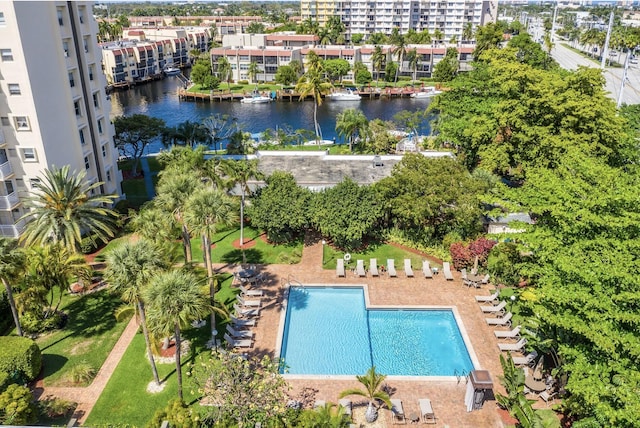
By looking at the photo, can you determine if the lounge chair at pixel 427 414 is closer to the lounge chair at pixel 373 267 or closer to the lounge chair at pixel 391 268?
the lounge chair at pixel 391 268

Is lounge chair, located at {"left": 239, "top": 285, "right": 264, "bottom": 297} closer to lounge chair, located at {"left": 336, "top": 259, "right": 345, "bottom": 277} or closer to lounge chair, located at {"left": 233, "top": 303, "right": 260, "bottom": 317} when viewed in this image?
lounge chair, located at {"left": 233, "top": 303, "right": 260, "bottom": 317}

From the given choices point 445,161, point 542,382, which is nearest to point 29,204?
point 445,161

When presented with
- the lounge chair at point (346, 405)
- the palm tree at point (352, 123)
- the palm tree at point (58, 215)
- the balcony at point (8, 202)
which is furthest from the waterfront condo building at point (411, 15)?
the lounge chair at point (346, 405)

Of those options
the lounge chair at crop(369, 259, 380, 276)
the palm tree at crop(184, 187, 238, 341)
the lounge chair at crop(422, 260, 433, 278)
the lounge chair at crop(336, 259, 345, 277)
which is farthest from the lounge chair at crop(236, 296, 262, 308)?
the lounge chair at crop(422, 260, 433, 278)

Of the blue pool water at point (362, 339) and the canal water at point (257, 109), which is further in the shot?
the canal water at point (257, 109)

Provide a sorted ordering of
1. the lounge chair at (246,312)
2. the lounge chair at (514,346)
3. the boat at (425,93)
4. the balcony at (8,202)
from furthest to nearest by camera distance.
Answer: the boat at (425,93)
the balcony at (8,202)
the lounge chair at (246,312)
the lounge chair at (514,346)

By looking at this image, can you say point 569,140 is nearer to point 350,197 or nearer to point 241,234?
point 350,197
